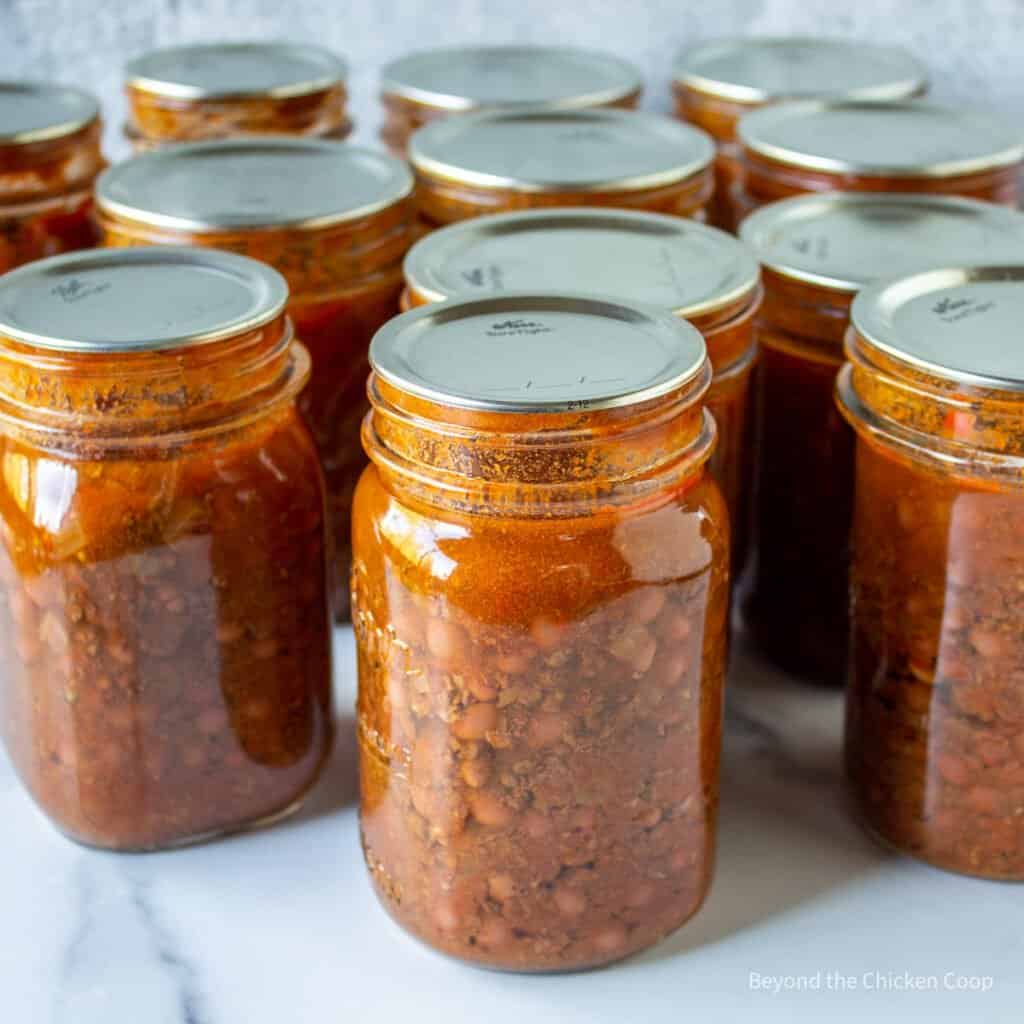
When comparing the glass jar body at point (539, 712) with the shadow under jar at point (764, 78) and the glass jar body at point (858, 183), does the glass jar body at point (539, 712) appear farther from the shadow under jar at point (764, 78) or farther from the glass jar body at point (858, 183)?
the shadow under jar at point (764, 78)

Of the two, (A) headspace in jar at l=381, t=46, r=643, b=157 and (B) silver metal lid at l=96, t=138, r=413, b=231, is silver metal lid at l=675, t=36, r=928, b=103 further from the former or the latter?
(B) silver metal lid at l=96, t=138, r=413, b=231

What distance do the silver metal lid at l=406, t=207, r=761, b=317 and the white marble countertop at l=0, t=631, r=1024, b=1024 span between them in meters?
0.39

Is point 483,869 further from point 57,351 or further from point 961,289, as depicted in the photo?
point 961,289

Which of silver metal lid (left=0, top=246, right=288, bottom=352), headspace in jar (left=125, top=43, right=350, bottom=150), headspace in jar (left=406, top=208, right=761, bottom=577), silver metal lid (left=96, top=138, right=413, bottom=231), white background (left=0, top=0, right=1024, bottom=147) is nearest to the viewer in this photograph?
silver metal lid (left=0, top=246, right=288, bottom=352)

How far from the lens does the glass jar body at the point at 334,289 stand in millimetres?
1188

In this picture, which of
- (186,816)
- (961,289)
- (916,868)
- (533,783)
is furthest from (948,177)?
(186,816)

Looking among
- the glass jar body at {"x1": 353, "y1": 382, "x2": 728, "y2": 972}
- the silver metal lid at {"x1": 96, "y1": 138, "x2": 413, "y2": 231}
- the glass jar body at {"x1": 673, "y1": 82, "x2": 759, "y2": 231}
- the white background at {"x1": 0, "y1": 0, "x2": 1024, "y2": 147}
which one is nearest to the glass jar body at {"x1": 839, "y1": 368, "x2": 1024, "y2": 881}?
the glass jar body at {"x1": 353, "y1": 382, "x2": 728, "y2": 972}

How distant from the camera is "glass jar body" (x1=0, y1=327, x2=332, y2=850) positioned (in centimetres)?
98

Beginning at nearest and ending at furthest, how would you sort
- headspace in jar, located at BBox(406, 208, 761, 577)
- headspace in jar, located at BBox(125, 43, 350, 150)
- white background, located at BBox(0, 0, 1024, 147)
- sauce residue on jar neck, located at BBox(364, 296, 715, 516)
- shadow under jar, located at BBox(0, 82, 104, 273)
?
sauce residue on jar neck, located at BBox(364, 296, 715, 516) < headspace in jar, located at BBox(406, 208, 761, 577) < shadow under jar, located at BBox(0, 82, 104, 273) < headspace in jar, located at BBox(125, 43, 350, 150) < white background, located at BBox(0, 0, 1024, 147)

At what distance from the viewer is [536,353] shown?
938 millimetres

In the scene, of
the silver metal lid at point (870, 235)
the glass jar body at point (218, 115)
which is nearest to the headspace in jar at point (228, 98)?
the glass jar body at point (218, 115)

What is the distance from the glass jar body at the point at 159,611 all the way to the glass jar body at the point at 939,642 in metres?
0.39

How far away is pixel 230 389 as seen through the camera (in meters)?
0.99

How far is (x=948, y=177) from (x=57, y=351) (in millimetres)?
801
